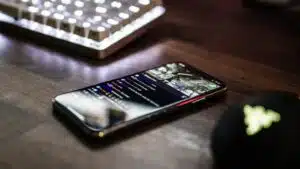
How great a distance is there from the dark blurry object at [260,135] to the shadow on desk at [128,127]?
84 mm

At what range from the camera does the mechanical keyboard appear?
645mm

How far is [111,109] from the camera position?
0.49m

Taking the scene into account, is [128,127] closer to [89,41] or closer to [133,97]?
[133,97]

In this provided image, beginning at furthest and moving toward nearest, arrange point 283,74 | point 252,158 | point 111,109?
point 283,74 → point 111,109 → point 252,158

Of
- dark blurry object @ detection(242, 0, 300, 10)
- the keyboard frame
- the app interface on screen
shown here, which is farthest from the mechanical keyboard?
dark blurry object @ detection(242, 0, 300, 10)

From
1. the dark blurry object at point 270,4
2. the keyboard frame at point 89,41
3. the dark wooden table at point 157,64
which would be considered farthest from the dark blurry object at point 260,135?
the dark blurry object at point 270,4

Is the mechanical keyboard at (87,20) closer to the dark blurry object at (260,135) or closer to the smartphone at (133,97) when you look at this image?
the smartphone at (133,97)

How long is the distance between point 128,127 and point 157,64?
17cm

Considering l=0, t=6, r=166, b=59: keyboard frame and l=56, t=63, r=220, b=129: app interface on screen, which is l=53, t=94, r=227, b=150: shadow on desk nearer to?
l=56, t=63, r=220, b=129: app interface on screen

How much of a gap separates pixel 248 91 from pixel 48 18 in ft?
0.95

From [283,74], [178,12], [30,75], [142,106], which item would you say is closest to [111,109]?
[142,106]

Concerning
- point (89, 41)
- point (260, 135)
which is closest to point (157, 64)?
point (89, 41)

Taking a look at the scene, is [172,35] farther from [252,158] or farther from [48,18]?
[252,158]

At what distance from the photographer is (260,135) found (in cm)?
39
